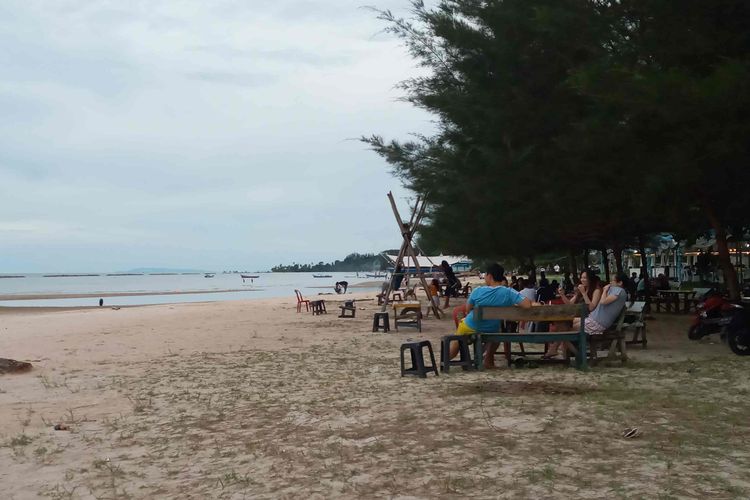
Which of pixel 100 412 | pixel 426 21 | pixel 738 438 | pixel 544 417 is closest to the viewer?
pixel 738 438

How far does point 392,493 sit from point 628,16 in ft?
27.7

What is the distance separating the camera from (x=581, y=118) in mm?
11297

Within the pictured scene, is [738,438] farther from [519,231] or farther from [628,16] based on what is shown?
[519,231]

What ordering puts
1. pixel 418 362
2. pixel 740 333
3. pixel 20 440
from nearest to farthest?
pixel 20 440 < pixel 418 362 < pixel 740 333

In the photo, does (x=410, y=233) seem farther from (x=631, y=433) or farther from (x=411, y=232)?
(x=631, y=433)

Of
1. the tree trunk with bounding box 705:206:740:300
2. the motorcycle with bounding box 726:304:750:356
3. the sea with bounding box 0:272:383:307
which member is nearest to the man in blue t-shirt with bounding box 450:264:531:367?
the motorcycle with bounding box 726:304:750:356

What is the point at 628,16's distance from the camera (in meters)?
9.94

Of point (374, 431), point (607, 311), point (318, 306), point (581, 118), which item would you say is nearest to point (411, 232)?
point (318, 306)

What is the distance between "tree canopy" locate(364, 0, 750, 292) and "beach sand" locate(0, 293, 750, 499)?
276 centimetres

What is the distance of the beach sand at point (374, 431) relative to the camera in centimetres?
396

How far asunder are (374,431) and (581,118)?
7.76 metres

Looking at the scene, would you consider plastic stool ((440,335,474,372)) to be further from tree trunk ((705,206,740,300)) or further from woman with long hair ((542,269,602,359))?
tree trunk ((705,206,740,300))

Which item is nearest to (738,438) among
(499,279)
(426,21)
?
(499,279)

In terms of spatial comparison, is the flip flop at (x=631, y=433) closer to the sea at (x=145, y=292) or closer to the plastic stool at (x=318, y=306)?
the plastic stool at (x=318, y=306)
